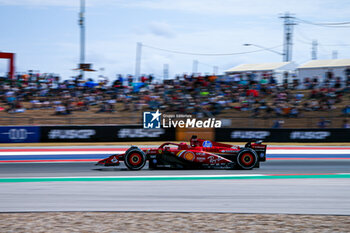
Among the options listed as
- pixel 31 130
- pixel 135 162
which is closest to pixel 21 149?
pixel 31 130

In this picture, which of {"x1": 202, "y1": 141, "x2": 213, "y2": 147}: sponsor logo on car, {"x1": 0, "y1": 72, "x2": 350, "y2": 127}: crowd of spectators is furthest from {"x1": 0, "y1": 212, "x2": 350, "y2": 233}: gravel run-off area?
{"x1": 0, "y1": 72, "x2": 350, "y2": 127}: crowd of spectators

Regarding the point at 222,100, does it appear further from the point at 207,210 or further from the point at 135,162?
the point at 207,210

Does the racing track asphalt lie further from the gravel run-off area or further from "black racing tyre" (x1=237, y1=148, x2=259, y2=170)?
the gravel run-off area

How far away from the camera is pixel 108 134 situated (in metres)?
20.8

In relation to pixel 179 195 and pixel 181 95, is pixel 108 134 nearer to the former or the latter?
pixel 181 95

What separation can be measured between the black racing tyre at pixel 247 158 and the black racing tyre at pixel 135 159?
2.51 metres

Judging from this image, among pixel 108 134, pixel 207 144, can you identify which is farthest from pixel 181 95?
pixel 207 144

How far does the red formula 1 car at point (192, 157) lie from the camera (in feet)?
37.2

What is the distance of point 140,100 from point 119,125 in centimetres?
322

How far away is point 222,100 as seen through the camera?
23.1 m

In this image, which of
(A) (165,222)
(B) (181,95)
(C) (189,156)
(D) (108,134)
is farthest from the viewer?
(B) (181,95)

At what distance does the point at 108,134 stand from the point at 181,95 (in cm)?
496

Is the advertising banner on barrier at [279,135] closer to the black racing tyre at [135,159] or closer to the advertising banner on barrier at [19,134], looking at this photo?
the advertising banner on barrier at [19,134]

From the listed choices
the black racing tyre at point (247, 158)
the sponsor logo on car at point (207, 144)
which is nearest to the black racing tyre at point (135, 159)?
the sponsor logo on car at point (207, 144)
